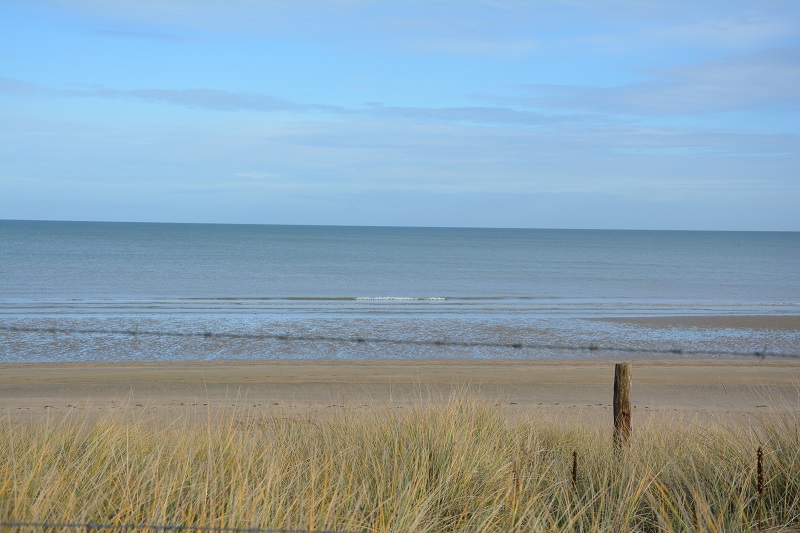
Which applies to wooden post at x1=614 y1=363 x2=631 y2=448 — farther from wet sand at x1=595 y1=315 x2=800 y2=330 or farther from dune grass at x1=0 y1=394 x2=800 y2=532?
wet sand at x1=595 y1=315 x2=800 y2=330

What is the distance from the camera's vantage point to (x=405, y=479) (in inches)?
176

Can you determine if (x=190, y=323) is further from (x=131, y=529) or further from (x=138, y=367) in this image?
(x=131, y=529)

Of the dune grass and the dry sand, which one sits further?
the dry sand

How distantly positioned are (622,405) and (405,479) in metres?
2.19

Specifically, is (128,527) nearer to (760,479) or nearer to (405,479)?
(405,479)

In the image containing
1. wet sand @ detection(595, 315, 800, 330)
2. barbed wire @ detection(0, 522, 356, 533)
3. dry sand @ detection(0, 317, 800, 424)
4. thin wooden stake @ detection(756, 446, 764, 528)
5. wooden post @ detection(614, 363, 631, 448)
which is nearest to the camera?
barbed wire @ detection(0, 522, 356, 533)

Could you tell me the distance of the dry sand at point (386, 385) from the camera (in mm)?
10531

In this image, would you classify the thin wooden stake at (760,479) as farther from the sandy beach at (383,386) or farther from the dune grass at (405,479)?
the sandy beach at (383,386)

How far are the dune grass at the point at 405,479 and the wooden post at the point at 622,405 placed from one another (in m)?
0.14

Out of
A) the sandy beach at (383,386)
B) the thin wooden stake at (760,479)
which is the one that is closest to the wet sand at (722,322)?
the sandy beach at (383,386)

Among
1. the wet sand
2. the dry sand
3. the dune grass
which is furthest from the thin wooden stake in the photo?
the wet sand

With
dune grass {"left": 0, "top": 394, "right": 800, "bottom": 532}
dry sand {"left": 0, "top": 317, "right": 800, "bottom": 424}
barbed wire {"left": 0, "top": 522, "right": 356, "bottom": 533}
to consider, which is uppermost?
barbed wire {"left": 0, "top": 522, "right": 356, "bottom": 533}

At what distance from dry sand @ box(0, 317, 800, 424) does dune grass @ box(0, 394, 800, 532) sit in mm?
4513

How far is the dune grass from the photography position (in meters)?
3.82
